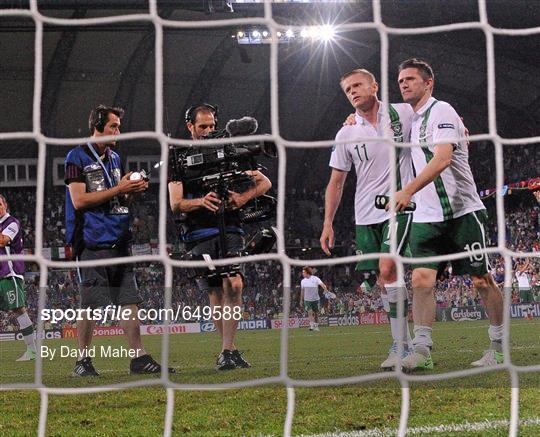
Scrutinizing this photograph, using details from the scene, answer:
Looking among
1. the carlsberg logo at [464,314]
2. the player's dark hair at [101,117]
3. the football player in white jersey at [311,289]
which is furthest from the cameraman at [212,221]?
the carlsberg logo at [464,314]

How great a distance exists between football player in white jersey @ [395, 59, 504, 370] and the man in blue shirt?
134 centimetres

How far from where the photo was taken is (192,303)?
13.5 metres

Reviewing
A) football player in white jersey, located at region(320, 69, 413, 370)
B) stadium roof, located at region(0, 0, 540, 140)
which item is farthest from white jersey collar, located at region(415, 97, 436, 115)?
stadium roof, located at region(0, 0, 540, 140)

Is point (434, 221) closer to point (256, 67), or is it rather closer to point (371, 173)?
point (371, 173)

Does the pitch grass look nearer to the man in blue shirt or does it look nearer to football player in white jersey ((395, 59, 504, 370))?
football player in white jersey ((395, 59, 504, 370))

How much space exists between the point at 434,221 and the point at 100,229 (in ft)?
5.25

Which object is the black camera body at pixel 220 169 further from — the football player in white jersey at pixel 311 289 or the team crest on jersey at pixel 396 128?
the football player in white jersey at pixel 311 289

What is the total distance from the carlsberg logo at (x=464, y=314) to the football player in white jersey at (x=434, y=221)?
31.7 ft

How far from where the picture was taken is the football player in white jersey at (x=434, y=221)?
3807 millimetres

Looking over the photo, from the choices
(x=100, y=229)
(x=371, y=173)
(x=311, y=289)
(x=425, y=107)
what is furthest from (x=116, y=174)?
(x=311, y=289)

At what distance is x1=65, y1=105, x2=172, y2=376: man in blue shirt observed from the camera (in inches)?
150

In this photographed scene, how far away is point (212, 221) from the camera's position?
13.5 ft

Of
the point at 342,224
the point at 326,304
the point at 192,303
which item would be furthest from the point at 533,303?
the point at 342,224

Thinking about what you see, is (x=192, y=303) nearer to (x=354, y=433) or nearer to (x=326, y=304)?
(x=326, y=304)
